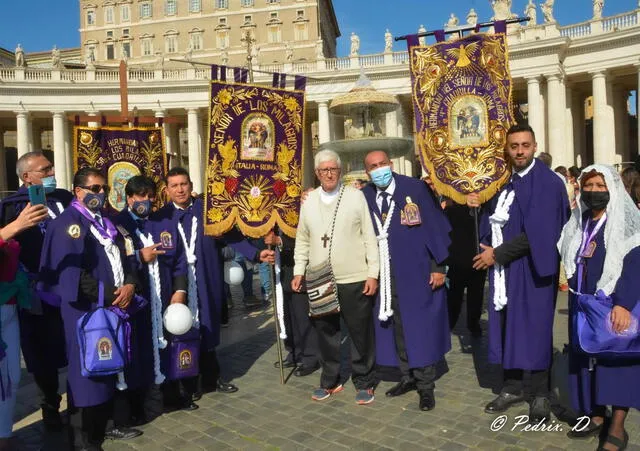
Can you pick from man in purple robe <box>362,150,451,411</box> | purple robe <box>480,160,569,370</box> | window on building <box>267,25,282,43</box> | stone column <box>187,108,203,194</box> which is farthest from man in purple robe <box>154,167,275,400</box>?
window on building <box>267,25,282,43</box>

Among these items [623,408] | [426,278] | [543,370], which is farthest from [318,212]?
[623,408]

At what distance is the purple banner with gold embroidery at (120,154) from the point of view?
1014 cm

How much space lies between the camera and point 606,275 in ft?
12.1

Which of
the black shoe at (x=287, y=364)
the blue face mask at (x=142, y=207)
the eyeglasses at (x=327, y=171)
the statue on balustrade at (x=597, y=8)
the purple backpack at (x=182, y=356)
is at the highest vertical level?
the statue on balustrade at (x=597, y=8)

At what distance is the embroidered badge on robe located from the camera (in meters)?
5.12

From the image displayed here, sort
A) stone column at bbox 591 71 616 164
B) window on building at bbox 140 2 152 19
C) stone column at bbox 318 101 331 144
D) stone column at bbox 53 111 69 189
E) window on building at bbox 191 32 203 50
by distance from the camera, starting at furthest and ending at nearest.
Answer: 1. window on building at bbox 140 2 152 19
2. window on building at bbox 191 32 203 50
3. stone column at bbox 53 111 69 189
4. stone column at bbox 318 101 331 144
5. stone column at bbox 591 71 616 164

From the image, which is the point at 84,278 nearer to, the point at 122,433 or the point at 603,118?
the point at 122,433

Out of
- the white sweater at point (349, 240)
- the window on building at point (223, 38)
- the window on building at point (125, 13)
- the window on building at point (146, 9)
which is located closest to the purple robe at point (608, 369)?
the white sweater at point (349, 240)

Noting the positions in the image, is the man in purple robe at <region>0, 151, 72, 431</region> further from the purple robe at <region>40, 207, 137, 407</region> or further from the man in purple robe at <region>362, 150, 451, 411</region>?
the man in purple robe at <region>362, 150, 451, 411</region>

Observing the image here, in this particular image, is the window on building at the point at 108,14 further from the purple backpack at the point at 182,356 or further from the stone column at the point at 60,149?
the purple backpack at the point at 182,356

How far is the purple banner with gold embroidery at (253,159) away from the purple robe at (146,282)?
0.49 meters

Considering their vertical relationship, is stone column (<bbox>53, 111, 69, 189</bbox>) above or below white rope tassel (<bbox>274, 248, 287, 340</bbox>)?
above

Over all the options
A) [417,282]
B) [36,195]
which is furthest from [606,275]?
[36,195]

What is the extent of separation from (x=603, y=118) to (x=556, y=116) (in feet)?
8.67
